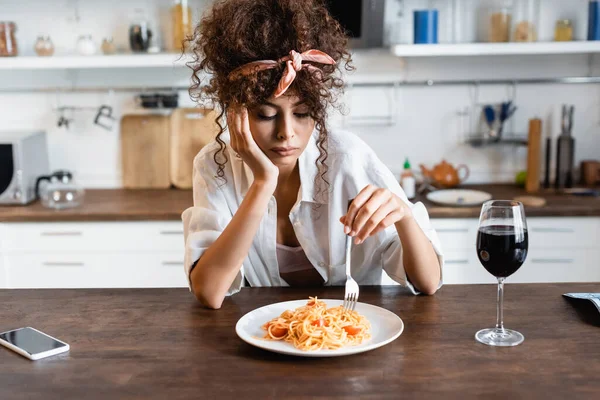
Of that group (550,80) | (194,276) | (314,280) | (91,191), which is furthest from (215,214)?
(550,80)

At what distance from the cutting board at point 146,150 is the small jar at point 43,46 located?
460mm

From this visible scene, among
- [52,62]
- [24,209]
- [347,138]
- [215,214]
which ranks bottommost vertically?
[24,209]

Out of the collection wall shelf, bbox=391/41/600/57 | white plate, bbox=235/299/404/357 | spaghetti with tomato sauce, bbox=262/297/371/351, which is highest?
wall shelf, bbox=391/41/600/57

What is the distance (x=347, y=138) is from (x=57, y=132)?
2177mm

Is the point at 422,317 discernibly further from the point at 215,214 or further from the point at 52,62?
the point at 52,62

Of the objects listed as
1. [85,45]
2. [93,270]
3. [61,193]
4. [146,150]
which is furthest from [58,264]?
[85,45]

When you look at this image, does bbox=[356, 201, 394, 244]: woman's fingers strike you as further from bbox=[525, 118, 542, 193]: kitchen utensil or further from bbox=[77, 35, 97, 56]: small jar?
bbox=[77, 35, 97, 56]: small jar

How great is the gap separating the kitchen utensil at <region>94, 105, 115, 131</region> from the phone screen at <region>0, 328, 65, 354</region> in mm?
2284

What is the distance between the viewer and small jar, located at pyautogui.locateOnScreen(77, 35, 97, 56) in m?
3.41

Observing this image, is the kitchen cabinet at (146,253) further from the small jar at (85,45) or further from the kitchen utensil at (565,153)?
the small jar at (85,45)

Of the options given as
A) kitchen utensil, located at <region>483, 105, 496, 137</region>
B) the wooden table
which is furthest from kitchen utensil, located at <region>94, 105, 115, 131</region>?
the wooden table

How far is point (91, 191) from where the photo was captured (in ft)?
12.0

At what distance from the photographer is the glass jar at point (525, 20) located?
337 cm

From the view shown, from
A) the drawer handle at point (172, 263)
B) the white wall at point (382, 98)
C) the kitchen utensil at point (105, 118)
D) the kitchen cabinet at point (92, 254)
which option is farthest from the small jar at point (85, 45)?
the drawer handle at point (172, 263)
